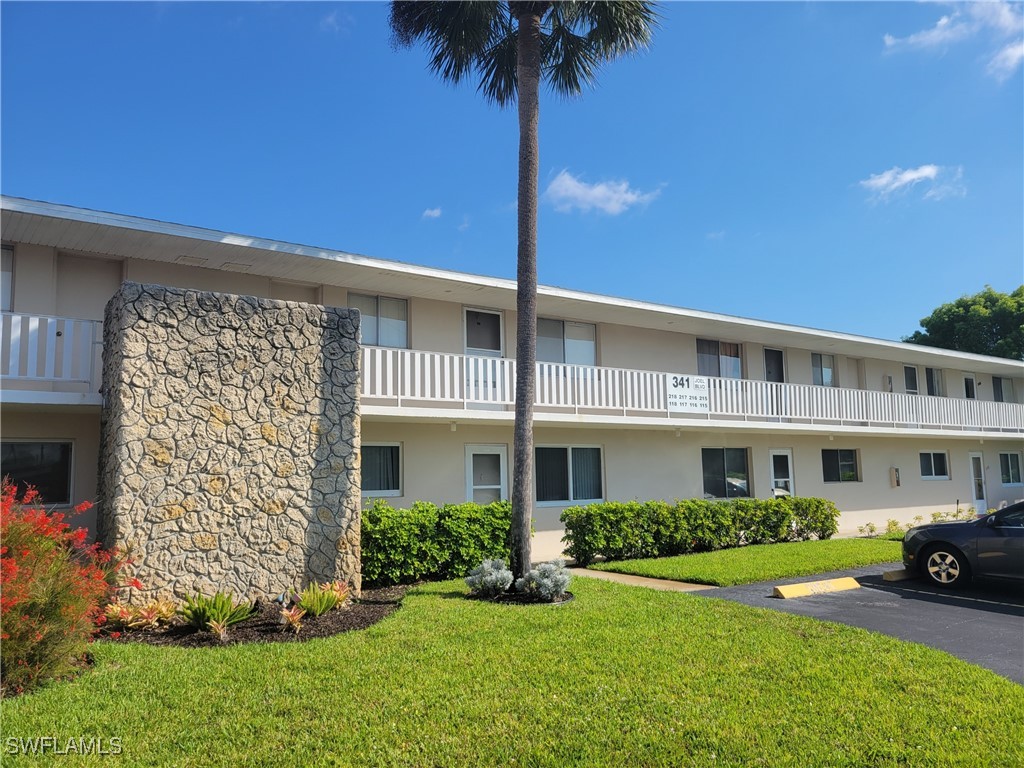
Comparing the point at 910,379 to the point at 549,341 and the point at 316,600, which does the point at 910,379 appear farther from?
the point at 316,600

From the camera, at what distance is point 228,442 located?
30.9 feet

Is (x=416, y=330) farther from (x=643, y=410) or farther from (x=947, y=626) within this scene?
(x=947, y=626)

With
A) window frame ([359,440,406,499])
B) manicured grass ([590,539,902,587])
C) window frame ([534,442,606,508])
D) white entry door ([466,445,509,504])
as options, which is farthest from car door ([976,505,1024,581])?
window frame ([359,440,406,499])

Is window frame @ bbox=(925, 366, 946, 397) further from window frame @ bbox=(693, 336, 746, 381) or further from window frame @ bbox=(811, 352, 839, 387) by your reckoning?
window frame @ bbox=(693, 336, 746, 381)

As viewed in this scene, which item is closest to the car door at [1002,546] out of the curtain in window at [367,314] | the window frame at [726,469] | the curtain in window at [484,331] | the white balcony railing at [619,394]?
the white balcony railing at [619,394]

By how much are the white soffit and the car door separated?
806cm

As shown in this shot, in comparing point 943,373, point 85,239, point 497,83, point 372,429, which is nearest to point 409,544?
point 372,429

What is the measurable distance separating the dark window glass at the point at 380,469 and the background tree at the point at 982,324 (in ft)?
113

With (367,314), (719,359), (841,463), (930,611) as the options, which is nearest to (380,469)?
(367,314)

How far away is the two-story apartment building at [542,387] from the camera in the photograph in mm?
11102

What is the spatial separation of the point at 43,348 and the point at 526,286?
7.10m

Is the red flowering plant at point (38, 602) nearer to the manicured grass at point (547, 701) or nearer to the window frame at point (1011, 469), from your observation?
the manicured grass at point (547, 701)

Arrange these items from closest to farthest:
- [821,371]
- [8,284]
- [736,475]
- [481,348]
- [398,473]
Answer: [8,284]
[398,473]
[481,348]
[736,475]
[821,371]

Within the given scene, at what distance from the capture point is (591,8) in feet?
A: 38.1
